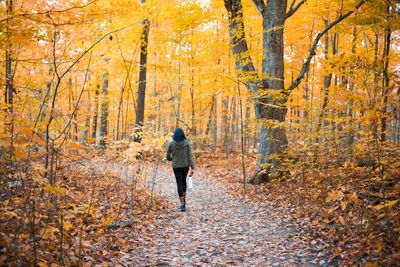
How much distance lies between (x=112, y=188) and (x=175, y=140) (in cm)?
235

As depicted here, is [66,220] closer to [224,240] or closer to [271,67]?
[224,240]

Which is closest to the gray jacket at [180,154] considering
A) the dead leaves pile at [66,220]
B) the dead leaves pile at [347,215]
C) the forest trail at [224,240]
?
the dead leaves pile at [66,220]

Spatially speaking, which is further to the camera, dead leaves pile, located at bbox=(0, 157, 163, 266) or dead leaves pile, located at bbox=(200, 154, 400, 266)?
dead leaves pile, located at bbox=(200, 154, 400, 266)

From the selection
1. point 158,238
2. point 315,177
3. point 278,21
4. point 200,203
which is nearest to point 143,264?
point 158,238

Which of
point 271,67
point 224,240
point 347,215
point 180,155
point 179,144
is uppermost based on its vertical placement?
point 271,67

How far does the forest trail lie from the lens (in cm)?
362

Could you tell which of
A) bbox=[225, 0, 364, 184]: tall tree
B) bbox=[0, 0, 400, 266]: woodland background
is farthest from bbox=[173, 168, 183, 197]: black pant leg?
bbox=[225, 0, 364, 184]: tall tree

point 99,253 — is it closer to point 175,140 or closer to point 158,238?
point 158,238

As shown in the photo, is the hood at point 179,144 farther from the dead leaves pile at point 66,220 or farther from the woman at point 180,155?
the dead leaves pile at point 66,220

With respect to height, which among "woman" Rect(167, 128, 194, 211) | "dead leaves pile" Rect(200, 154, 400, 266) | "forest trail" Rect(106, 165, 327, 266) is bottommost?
"forest trail" Rect(106, 165, 327, 266)

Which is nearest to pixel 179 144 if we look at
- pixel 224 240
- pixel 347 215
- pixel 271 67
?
pixel 224 240

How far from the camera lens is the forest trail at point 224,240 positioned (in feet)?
→ 11.9

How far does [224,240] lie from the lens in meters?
4.53

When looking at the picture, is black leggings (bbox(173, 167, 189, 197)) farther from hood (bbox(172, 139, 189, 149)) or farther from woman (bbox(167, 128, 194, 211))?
hood (bbox(172, 139, 189, 149))
